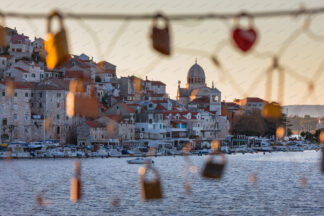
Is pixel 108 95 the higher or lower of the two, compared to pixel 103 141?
higher

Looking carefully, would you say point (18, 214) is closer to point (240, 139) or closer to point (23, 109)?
point (23, 109)

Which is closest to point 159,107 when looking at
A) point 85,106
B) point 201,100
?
point 201,100

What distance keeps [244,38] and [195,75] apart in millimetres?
122354

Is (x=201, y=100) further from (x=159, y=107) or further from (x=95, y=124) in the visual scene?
(x=95, y=124)

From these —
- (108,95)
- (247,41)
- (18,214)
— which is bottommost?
(18,214)

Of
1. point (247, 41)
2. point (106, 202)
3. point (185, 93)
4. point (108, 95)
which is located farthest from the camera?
point (185, 93)

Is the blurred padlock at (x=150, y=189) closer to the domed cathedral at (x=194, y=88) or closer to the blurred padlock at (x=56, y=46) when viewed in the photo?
the blurred padlock at (x=56, y=46)

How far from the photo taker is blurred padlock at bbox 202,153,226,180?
263cm

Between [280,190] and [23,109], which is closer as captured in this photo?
[280,190]

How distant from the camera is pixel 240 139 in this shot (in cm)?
10219

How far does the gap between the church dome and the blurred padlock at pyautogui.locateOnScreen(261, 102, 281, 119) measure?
12104cm

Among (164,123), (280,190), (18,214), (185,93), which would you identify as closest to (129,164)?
(164,123)

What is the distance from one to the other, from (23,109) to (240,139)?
40.4m

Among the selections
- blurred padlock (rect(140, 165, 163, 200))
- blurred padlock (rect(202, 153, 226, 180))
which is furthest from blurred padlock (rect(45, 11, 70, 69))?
blurred padlock (rect(202, 153, 226, 180))
